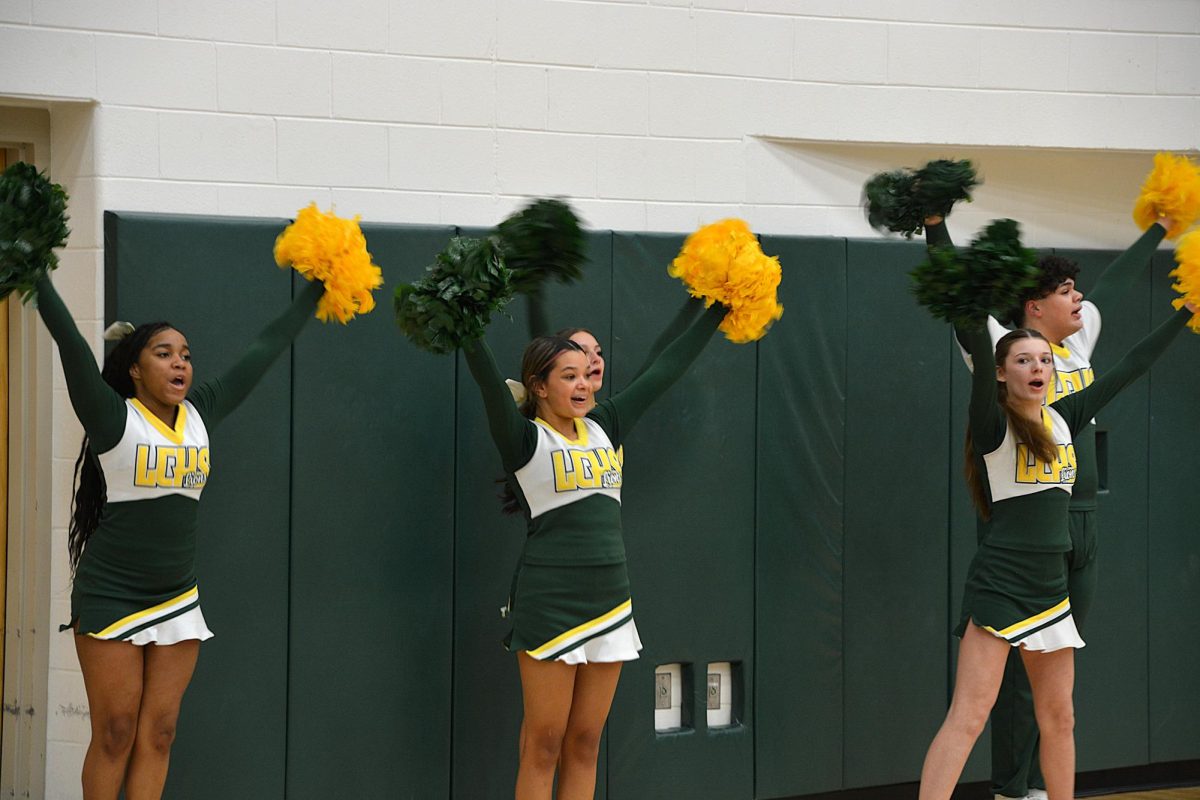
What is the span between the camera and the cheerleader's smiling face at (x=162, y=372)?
143 inches

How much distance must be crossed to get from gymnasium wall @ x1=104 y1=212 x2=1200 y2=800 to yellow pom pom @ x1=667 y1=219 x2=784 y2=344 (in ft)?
2.04

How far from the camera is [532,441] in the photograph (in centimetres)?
377

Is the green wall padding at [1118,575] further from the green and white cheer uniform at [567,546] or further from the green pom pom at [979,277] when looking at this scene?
the green and white cheer uniform at [567,546]

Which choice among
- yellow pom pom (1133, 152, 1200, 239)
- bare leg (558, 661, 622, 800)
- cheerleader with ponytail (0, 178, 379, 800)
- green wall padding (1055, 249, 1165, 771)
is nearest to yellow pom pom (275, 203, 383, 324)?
cheerleader with ponytail (0, 178, 379, 800)

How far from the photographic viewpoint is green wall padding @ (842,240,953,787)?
4.87m

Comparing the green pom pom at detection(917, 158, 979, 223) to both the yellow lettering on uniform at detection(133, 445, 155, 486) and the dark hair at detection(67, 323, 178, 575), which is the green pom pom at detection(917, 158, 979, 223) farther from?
the yellow lettering on uniform at detection(133, 445, 155, 486)

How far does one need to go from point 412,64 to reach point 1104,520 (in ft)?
9.70

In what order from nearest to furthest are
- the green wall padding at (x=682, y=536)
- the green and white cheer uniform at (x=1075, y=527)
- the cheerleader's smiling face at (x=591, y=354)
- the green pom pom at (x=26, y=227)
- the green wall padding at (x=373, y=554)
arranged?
the green pom pom at (x=26, y=227) → the cheerleader's smiling face at (x=591, y=354) → the green wall padding at (x=373, y=554) → the green and white cheer uniform at (x=1075, y=527) → the green wall padding at (x=682, y=536)

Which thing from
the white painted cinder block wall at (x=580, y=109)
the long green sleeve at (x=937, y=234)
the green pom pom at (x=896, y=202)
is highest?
the white painted cinder block wall at (x=580, y=109)

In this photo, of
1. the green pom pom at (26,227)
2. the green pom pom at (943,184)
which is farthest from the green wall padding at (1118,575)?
the green pom pom at (26,227)

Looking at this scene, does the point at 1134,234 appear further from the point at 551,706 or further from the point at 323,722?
the point at 323,722

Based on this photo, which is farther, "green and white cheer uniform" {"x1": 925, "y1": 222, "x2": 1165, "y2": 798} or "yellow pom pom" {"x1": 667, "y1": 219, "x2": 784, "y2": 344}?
"green and white cheer uniform" {"x1": 925, "y1": 222, "x2": 1165, "y2": 798}

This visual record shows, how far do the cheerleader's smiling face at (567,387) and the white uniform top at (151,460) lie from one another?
0.92 m

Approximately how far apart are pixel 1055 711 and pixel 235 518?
248 centimetres
